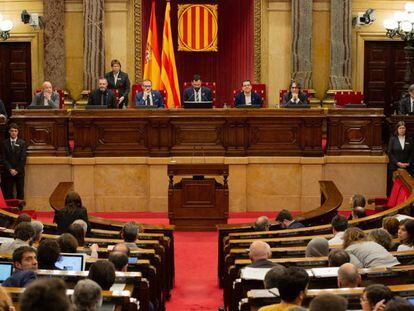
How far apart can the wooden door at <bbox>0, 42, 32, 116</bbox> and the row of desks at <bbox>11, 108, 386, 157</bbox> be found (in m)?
4.08

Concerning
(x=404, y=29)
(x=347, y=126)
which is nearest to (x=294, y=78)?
(x=404, y=29)

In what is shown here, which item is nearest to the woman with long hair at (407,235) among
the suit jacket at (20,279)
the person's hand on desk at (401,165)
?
the suit jacket at (20,279)

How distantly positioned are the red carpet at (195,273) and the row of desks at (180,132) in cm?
194

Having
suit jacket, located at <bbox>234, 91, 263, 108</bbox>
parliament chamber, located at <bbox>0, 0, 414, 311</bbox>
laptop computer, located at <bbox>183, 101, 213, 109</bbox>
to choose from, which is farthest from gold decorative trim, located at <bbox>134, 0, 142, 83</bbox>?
laptop computer, located at <bbox>183, 101, 213, 109</bbox>

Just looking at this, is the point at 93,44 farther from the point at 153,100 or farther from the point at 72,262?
the point at 72,262

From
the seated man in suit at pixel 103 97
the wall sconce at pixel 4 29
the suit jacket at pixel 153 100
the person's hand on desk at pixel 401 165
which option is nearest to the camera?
the person's hand on desk at pixel 401 165

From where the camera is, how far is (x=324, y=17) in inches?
677

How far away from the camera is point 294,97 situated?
14.1 meters

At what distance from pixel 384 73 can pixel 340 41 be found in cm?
131

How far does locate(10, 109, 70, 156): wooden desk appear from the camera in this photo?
44.4ft

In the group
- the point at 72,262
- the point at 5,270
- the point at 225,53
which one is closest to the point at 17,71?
the point at 225,53

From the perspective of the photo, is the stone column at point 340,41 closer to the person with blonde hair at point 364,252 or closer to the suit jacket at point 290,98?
the suit jacket at point 290,98

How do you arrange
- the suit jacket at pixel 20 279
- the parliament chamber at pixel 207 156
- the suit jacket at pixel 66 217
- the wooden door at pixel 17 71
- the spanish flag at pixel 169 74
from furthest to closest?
the wooden door at pixel 17 71, the spanish flag at pixel 169 74, the suit jacket at pixel 66 217, the parliament chamber at pixel 207 156, the suit jacket at pixel 20 279

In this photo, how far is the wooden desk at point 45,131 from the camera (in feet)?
44.4
